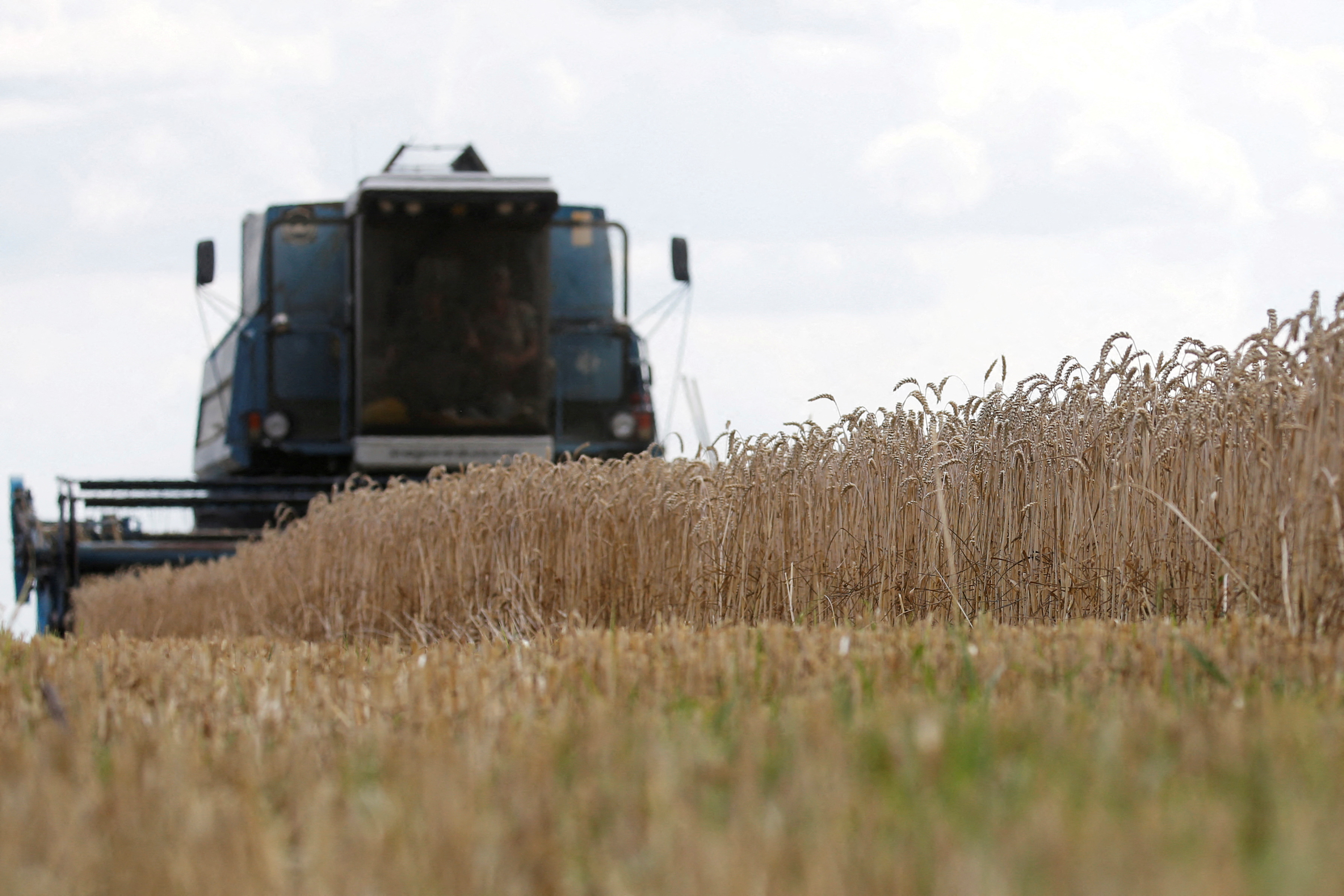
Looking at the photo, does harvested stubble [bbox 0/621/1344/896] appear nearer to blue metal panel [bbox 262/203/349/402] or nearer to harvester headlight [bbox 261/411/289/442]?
harvester headlight [bbox 261/411/289/442]

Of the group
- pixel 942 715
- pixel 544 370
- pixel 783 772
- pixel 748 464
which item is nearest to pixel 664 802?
pixel 783 772

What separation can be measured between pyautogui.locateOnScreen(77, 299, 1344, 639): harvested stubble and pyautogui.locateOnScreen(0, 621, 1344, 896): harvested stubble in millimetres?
902

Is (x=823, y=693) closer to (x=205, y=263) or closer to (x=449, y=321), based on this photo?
(x=449, y=321)

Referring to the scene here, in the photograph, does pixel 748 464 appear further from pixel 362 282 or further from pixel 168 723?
pixel 362 282

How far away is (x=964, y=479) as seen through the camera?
6109 mm

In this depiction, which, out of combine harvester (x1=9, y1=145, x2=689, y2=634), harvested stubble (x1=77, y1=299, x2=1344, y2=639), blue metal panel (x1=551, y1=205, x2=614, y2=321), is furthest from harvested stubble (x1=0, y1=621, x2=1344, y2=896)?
blue metal panel (x1=551, y1=205, x2=614, y2=321)

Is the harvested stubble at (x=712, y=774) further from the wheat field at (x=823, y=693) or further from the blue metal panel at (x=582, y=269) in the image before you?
the blue metal panel at (x=582, y=269)

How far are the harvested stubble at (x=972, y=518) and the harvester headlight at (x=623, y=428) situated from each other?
5418 mm

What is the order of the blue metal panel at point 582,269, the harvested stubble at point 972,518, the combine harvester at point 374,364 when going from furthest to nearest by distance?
1. the blue metal panel at point 582,269
2. the combine harvester at point 374,364
3. the harvested stubble at point 972,518

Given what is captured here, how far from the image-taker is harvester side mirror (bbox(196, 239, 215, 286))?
1320 centimetres

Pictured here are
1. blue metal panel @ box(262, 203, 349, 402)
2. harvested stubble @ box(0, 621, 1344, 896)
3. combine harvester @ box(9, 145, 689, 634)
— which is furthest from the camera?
blue metal panel @ box(262, 203, 349, 402)

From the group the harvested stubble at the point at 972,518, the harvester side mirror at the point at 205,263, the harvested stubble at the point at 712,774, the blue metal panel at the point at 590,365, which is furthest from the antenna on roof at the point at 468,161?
the harvested stubble at the point at 712,774

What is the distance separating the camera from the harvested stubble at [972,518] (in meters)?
4.74

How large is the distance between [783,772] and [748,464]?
4.77 meters
